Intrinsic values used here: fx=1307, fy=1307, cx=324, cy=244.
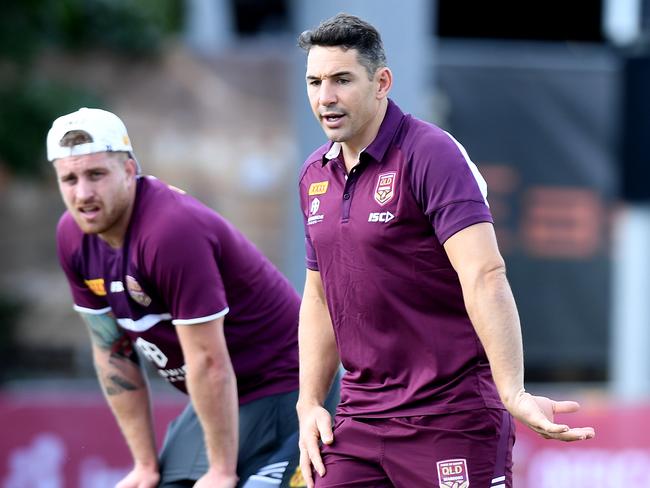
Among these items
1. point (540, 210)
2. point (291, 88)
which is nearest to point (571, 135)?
point (540, 210)

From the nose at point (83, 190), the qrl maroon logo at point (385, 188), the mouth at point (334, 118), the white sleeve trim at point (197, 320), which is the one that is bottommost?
the white sleeve trim at point (197, 320)

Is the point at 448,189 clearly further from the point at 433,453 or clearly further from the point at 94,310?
the point at 94,310

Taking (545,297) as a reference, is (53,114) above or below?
above

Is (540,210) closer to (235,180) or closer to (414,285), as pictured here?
(235,180)

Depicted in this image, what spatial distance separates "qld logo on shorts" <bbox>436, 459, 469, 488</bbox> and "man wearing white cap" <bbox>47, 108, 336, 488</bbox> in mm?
1062

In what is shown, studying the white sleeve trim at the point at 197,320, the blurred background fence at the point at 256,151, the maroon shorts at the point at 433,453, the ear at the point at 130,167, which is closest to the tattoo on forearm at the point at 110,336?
the white sleeve trim at the point at 197,320

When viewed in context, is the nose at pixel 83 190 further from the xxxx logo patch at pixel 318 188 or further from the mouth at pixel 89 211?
the xxxx logo patch at pixel 318 188

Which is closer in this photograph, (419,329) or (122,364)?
(419,329)

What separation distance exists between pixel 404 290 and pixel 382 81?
717 millimetres

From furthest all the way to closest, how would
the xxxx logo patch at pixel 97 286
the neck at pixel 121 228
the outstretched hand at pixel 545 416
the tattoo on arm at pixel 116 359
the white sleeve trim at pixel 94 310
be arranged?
the tattoo on arm at pixel 116 359
the white sleeve trim at pixel 94 310
the xxxx logo patch at pixel 97 286
the neck at pixel 121 228
the outstretched hand at pixel 545 416

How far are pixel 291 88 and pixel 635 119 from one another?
6047mm

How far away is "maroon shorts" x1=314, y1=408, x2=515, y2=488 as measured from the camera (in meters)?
4.23

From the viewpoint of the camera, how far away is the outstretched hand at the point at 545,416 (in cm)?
391

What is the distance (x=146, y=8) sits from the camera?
15562mm
